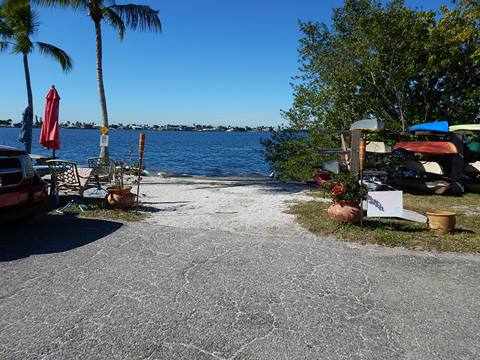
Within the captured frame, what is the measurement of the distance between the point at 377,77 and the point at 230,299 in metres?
13.3

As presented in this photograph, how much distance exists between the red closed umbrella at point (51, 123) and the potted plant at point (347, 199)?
857 centimetres

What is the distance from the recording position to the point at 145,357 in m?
2.94

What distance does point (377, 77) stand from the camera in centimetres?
1486

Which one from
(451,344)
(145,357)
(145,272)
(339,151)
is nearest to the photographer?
(145,357)

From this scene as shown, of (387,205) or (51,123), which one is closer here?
(387,205)

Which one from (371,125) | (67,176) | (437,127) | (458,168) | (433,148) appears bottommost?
(458,168)

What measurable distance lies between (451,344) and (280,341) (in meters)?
1.44

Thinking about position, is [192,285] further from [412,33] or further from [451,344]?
[412,33]

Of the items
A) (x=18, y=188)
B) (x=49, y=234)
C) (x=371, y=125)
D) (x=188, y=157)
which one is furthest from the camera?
(x=188, y=157)

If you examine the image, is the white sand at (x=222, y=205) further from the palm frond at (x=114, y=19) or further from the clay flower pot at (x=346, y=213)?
the palm frond at (x=114, y=19)

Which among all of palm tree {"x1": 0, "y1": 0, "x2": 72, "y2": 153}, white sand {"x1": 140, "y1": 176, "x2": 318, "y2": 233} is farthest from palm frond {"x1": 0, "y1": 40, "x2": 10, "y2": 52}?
white sand {"x1": 140, "y1": 176, "x2": 318, "y2": 233}

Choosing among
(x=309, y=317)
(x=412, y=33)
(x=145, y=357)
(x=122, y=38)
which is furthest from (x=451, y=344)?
(x=122, y=38)

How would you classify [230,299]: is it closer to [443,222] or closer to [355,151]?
[443,222]

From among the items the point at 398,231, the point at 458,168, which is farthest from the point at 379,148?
the point at 398,231
